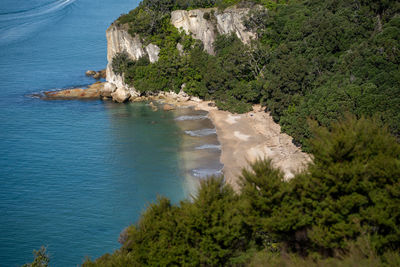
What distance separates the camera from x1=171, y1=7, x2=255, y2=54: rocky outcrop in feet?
210

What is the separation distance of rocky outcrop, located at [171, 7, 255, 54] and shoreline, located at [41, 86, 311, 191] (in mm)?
10448

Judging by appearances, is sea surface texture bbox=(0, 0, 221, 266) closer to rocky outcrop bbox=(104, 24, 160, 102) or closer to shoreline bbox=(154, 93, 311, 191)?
shoreline bbox=(154, 93, 311, 191)

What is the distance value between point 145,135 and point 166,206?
30.0m

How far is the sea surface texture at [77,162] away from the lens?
34219 mm

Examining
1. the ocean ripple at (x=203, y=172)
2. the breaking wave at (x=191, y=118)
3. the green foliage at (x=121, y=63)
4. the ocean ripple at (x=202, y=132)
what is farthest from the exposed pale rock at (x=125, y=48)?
the ocean ripple at (x=203, y=172)

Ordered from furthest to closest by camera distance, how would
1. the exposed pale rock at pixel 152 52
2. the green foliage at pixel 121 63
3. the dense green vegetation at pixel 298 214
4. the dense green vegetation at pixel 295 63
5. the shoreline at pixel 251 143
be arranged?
the green foliage at pixel 121 63, the exposed pale rock at pixel 152 52, the shoreline at pixel 251 143, the dense green vegetation at pixel 295 63, the dense green vegetation at pixel 298 214

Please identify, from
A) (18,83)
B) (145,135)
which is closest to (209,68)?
(145,135)

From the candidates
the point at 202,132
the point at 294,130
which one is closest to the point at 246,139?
the point at 294,130

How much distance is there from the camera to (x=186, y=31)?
67.9 meters

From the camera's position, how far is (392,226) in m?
19.8

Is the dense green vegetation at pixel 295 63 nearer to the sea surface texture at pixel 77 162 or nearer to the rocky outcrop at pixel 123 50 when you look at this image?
the rocky outcrop at pixel 123 50

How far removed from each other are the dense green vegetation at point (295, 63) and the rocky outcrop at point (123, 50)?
1396mm

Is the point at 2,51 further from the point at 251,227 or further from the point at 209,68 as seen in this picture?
the point at 251,227

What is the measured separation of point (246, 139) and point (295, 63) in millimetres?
11460
